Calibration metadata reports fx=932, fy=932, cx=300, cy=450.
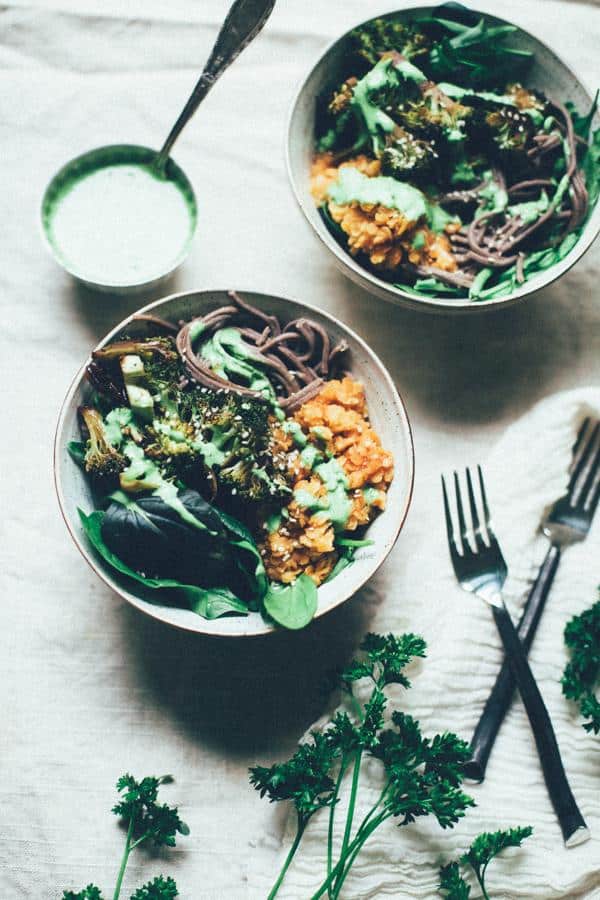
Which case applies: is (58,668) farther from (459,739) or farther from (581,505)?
(581,505)

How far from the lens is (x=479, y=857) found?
2281 mm

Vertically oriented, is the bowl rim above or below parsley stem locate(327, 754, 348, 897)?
above

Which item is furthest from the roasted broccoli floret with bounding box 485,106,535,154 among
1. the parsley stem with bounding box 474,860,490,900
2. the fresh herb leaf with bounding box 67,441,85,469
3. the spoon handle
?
the parsley stem with bounding box 474,860,490,900

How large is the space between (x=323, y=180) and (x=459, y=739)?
4.85ft

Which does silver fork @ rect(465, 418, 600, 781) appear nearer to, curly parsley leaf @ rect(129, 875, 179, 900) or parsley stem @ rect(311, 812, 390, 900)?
parsley stem @ rect(311, 812, 390, 900)

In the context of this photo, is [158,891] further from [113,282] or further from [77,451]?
[113,282]

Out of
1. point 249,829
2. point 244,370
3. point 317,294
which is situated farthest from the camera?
point 317,294

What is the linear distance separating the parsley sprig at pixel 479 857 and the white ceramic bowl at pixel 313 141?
4.31 ft

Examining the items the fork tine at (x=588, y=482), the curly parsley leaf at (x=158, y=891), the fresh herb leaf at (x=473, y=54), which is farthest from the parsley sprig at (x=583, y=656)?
the fresh herb leaf at (x=473, y=54)

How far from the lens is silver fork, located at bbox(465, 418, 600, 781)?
96.4 inches

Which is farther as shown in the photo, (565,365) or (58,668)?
(565,365)

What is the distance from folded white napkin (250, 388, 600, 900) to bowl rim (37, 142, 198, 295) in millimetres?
964

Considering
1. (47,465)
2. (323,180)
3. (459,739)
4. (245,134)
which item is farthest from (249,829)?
(245,134)

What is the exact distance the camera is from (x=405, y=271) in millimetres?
2426
